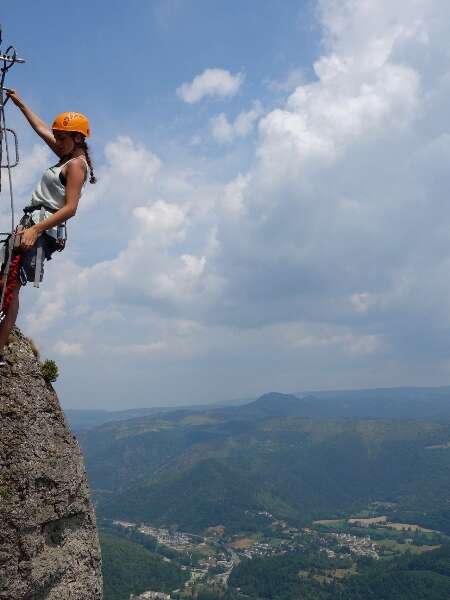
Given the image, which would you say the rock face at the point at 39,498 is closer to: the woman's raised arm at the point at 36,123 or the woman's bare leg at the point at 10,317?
the woman's bare leg at the point at 10,317

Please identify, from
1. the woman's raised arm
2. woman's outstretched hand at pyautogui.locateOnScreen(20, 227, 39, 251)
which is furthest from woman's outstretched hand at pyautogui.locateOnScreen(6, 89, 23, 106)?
woman's outstretched hand at pyautogui.locateOnScreen(20, 227, 39, 251)

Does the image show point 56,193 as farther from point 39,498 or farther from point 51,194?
point 39,498

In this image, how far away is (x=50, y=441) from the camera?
9.84 metres

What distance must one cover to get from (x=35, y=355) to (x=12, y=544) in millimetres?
3430

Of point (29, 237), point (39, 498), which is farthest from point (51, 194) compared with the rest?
point (39, 498)

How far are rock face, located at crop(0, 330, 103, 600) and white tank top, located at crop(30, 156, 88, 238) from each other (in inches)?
119

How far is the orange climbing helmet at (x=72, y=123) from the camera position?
26.5 feet

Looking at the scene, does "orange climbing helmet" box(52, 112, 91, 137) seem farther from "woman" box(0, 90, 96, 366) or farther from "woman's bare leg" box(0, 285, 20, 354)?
"woman's bare leg" box(0, 285, 20, 354)

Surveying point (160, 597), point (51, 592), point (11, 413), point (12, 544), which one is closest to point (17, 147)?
point (11, 413)

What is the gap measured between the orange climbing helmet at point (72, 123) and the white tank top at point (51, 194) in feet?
1.57

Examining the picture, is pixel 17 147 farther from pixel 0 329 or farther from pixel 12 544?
pixel 12 544

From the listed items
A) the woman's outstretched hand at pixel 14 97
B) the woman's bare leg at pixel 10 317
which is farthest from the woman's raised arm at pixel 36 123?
the woman's bare leg at pixel 10 317

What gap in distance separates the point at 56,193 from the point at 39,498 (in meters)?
5.54

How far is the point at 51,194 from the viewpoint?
8195mm
